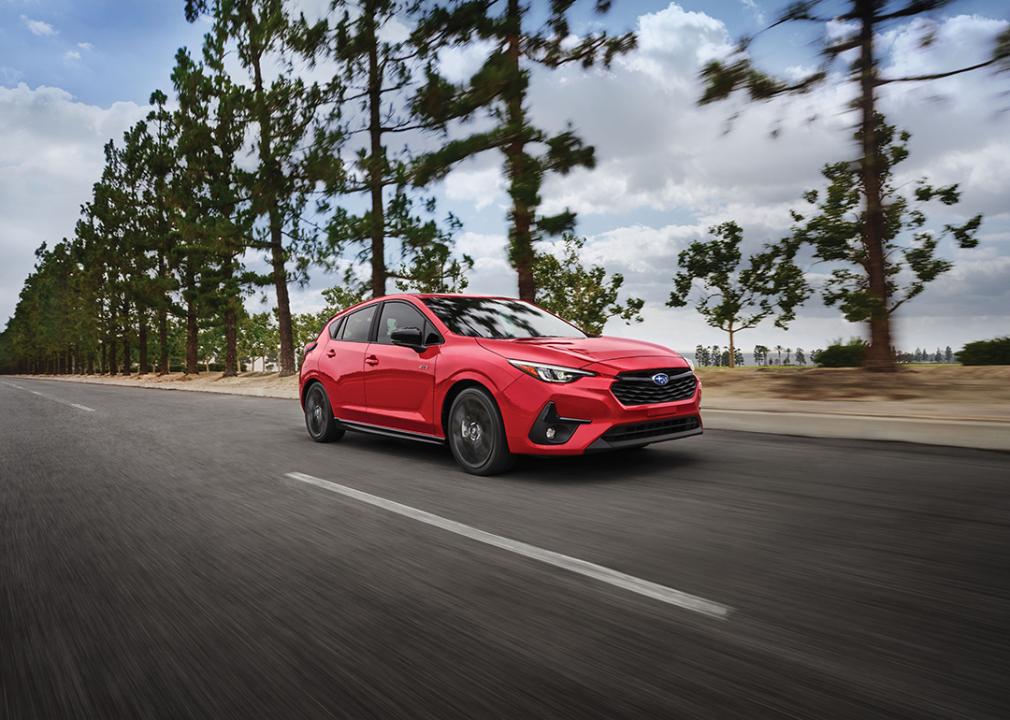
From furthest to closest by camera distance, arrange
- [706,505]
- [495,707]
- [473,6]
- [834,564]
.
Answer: [473,6] < [706,505] < [834,564] < [495,707]

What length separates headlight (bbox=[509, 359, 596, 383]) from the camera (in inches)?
225

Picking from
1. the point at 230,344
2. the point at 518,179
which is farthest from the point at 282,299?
the point at 518,179

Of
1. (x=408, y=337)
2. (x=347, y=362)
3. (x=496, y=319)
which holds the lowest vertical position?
(x=347, y=362)

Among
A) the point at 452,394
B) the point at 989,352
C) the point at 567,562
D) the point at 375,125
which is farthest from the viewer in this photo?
the point at 989,352

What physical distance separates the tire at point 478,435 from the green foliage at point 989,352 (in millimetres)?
18390

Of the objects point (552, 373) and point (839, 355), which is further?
point (839, 355)

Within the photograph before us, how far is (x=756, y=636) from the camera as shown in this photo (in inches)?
106

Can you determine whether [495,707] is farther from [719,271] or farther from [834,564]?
[719,271]

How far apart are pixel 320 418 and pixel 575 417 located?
4236 mm

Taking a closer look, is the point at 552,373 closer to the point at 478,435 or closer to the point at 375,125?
the point at 478,435

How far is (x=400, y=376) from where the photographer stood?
718 cm

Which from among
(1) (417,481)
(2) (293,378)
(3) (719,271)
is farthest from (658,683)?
(3) (719,271)

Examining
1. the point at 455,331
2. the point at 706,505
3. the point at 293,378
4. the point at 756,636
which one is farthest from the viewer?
the point at 293,378

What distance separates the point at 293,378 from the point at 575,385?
71.7ft
